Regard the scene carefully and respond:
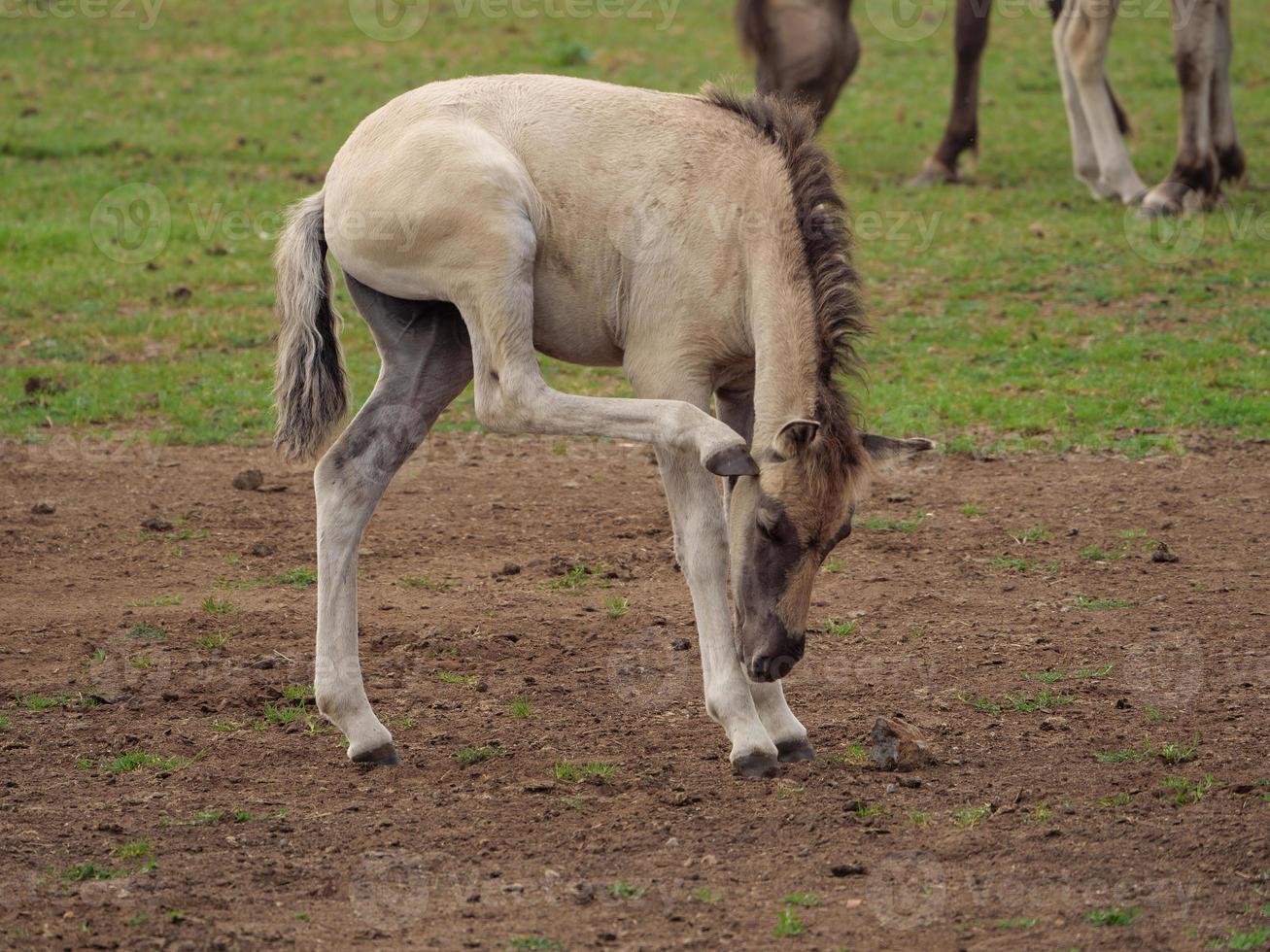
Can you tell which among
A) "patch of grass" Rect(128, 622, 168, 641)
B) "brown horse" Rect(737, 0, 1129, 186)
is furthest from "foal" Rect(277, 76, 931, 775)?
"brown horse" Rect(737, 0, 1129, 186)

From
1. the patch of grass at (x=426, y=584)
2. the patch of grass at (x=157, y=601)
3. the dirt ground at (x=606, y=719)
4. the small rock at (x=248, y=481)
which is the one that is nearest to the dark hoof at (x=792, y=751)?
the dirt ground at (x=606, y=719)

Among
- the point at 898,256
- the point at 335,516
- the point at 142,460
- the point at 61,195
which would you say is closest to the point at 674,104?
the point at 335,516

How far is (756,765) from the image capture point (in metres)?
4.79

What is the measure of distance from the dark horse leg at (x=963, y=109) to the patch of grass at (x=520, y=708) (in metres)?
8.91

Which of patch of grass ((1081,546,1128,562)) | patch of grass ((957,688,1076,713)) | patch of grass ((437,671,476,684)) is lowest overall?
patch of grass ((1081,546,1128,562))

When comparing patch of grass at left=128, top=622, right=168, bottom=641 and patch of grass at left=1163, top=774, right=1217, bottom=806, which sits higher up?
patch of grass at left=1163, top=774, right=1217, bottom=806

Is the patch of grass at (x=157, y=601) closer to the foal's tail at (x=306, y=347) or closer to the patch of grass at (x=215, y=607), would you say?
the patch of grass at (x=215, y=607)

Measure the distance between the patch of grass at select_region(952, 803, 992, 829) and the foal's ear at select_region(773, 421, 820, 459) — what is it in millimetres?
1113

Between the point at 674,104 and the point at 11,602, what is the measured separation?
11.2ft

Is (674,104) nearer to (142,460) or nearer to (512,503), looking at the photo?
(512,503)

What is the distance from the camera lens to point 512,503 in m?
7.83

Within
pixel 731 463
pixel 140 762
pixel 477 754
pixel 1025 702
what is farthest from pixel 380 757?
pixel 1025 702

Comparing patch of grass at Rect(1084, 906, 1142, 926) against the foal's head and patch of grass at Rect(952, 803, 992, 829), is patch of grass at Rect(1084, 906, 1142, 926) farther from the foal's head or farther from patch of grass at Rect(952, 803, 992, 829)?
the foal's head

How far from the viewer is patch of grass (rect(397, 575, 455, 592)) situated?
6781 mm
